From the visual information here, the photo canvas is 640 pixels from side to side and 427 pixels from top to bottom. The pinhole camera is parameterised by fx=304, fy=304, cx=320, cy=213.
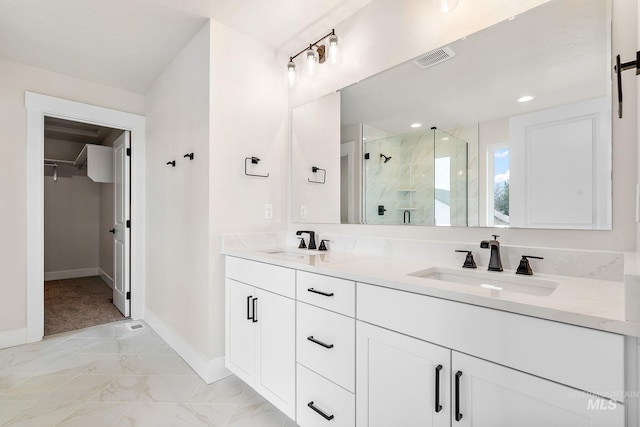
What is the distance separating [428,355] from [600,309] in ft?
1.58

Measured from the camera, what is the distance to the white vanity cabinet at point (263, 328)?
5.11 ft

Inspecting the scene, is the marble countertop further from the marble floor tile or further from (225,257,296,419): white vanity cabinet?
the marble floor tile

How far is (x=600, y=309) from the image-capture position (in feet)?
2.52

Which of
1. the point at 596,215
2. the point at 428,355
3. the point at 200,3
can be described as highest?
the point at 200,3

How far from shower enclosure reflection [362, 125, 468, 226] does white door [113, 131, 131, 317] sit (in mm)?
2691

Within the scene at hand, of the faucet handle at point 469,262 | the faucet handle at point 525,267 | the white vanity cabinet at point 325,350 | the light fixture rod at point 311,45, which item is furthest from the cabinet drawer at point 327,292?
the light fixture rod at point 311,45

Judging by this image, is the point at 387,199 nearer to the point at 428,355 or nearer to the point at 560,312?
the point at 428,355

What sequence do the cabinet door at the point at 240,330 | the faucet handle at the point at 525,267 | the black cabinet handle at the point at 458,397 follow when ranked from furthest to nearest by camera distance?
the cabinet door at the point at 240,330, the faucet handle at the point at 525,267, the black cabinet handle at the point at 458,397

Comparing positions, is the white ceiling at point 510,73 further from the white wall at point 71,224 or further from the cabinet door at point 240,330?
the white wall at point 71,224

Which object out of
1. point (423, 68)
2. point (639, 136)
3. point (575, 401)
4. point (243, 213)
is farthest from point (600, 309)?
point (243, 213)

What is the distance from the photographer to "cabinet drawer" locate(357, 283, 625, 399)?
0.71 metres

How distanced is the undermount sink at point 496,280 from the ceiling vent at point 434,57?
108 centimetres

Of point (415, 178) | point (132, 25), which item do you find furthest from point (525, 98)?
point (132, 25)
